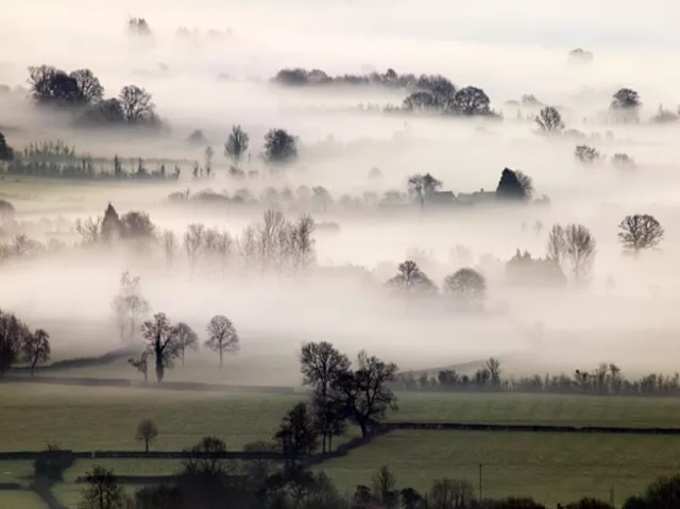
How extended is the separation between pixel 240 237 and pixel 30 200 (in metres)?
8.20

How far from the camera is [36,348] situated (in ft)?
201

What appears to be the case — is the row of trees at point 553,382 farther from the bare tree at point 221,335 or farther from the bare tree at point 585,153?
the bare tree at point 585,153

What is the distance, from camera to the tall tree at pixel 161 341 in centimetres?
6122

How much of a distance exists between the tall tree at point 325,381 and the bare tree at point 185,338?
2.55 m

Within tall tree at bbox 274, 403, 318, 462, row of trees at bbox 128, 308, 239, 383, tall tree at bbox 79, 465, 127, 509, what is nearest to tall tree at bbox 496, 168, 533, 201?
row of trees at bbox 128, 308, 239, 383

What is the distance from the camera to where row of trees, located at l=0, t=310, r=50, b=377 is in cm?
6035

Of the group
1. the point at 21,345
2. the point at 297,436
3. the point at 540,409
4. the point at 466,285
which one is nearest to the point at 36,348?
the point at 21,345

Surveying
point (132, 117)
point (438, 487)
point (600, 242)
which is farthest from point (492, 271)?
point (438, 487)

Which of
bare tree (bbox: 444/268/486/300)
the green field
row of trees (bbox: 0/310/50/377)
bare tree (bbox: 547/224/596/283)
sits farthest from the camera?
bare tree (bbox: 547/224/596/283)

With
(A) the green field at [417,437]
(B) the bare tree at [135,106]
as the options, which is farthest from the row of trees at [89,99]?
(A) the green field at [417,437]

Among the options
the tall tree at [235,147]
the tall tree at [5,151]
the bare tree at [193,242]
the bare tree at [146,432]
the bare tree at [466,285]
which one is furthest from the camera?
the tall tree at [235,147]

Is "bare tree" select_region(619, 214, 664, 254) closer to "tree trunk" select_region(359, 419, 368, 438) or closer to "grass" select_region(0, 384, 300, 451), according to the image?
"grass" select_region(0, 384, 300, 451)

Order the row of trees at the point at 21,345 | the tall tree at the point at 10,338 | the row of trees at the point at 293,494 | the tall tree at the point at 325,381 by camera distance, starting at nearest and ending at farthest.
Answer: the row of trees at the point at 293,494 → the tall tree at the point at 325,381 → the tall tree at the point at 10,338 → the row of trees at the point at 21,345

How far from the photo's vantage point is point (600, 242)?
77688mm
